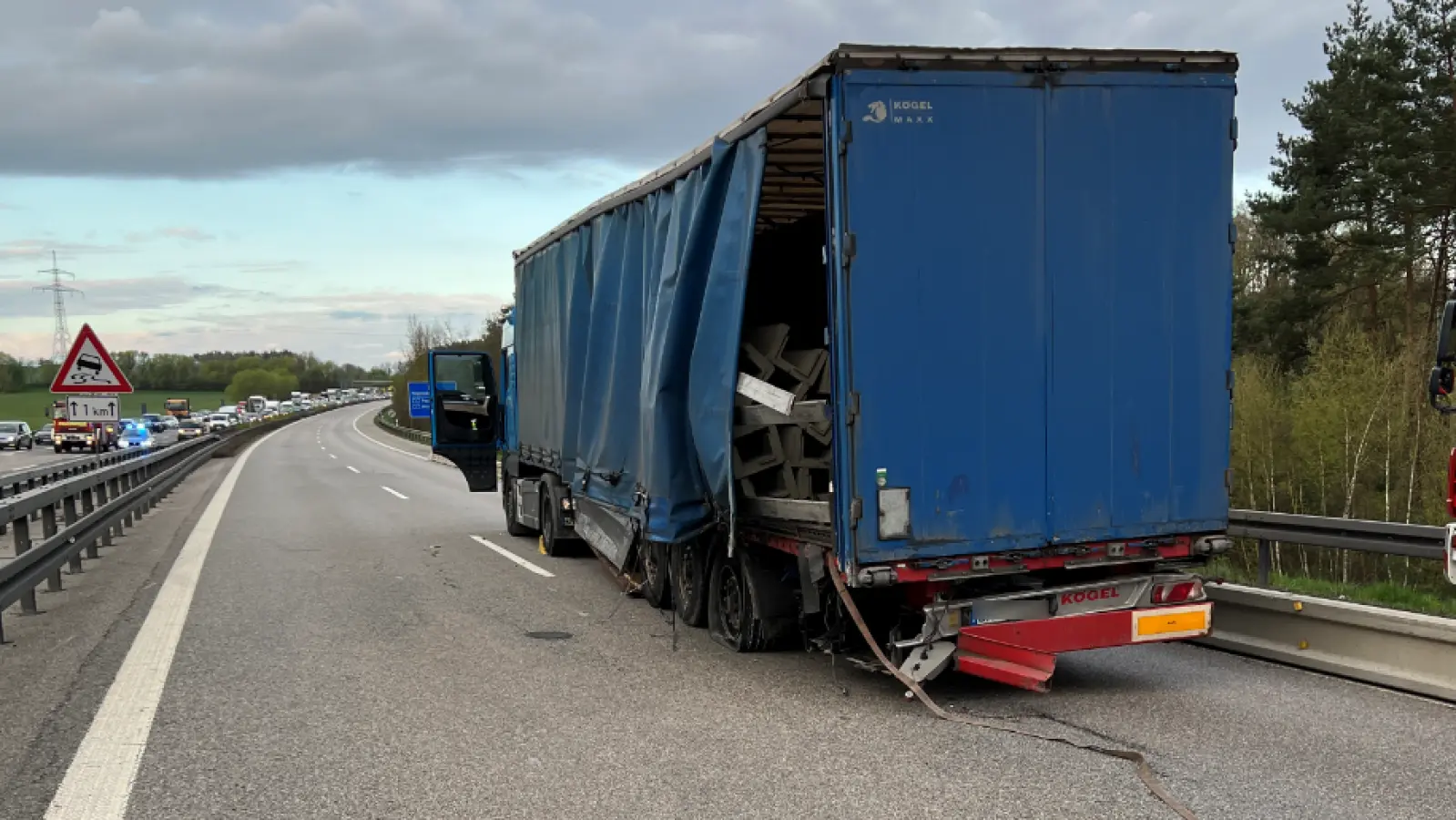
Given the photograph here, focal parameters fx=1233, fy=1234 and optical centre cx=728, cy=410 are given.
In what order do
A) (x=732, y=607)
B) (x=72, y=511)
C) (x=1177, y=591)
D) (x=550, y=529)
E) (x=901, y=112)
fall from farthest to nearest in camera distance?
(x=550, y=529), (x=72, y=511), (x=732, y=607), (x=1177, y=591), (x=901, y=112)

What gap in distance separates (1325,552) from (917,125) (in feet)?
54.9

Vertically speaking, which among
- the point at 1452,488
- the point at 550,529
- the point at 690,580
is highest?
the point at 1452,488

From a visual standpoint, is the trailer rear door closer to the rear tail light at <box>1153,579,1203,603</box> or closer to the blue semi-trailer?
the blue semi-trailer

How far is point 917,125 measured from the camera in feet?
21.0

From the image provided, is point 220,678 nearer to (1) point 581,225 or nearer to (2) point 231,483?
(1) point 581,225

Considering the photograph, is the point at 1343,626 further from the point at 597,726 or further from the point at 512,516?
the point at 512,516

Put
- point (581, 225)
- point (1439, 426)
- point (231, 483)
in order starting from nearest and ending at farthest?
1. point (581, 225)
2. point (1439, 426)
3. point (231, 483)

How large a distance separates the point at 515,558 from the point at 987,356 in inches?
331

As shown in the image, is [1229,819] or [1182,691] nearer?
[1229,819]

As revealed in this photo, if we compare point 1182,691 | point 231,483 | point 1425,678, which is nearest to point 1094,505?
point 1182,691

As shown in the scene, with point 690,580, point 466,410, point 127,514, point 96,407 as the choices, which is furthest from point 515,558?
point 96,407

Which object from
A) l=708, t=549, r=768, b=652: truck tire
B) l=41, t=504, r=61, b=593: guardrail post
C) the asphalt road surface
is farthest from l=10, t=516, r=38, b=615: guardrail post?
l=708, t=549, r=768, b=652: truck tire

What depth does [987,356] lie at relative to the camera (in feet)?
21.4

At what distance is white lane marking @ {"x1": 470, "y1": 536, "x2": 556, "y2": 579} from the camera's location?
12422 millimetres
